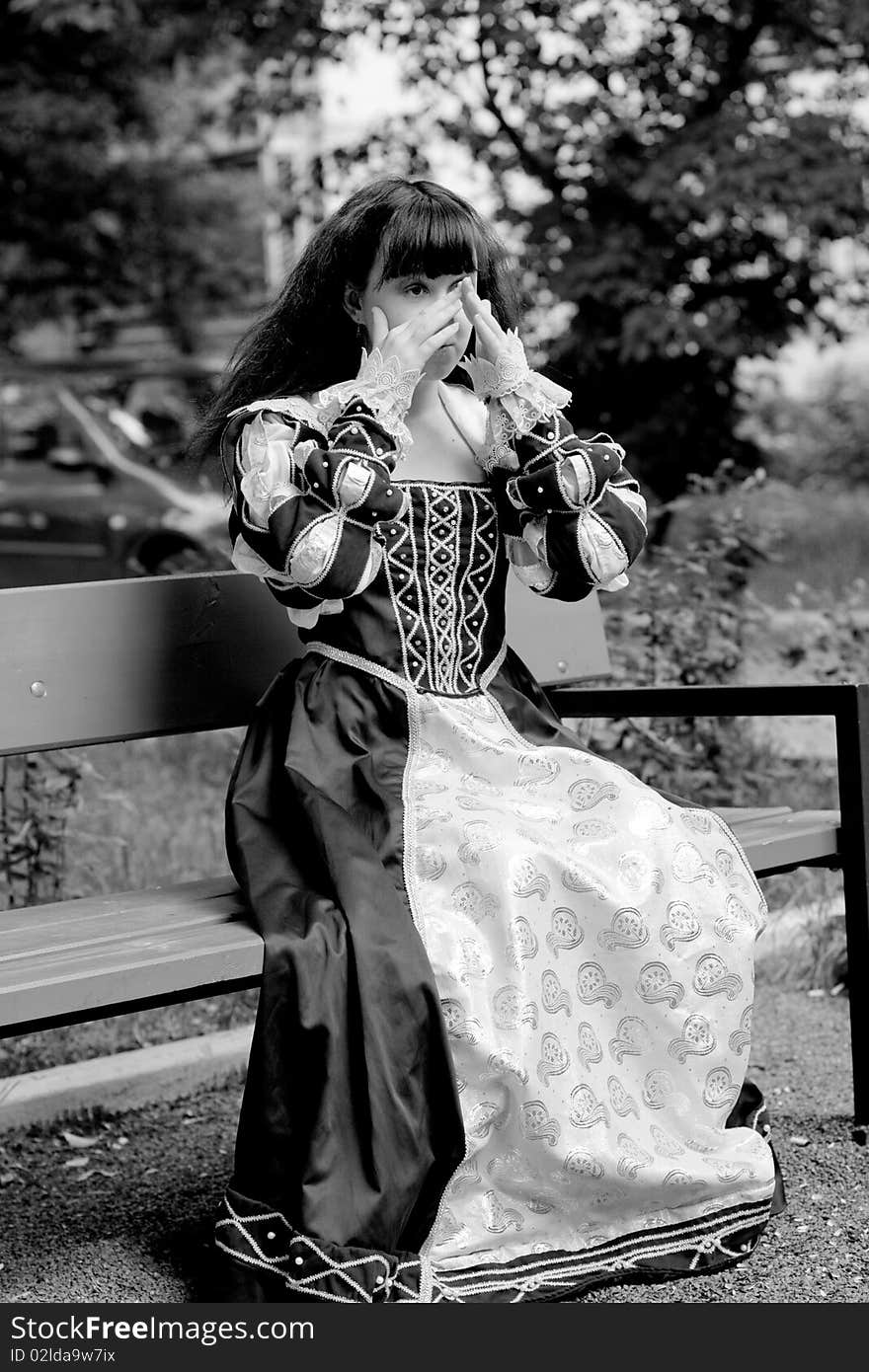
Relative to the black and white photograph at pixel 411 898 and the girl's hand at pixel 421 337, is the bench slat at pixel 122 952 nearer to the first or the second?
the black and white photograph at pixel 411 898

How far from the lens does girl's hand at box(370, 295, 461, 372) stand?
260 centimetres

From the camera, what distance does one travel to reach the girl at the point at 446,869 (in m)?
2.24

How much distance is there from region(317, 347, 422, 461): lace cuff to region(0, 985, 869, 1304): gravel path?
4.08 ft

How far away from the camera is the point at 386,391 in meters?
2.61

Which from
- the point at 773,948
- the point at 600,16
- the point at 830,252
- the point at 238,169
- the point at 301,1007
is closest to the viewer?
the point at 301,1007

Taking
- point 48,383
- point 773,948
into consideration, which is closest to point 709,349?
point 773,948

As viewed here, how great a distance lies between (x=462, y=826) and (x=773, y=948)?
72.2 inches

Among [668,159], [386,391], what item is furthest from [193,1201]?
[668,159]

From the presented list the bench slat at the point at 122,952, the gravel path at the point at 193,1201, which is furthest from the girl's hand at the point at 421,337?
the gravel path at the point at 193,1201

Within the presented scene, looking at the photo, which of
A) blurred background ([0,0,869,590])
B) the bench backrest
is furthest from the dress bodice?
blurred background ([0,0,869,590])

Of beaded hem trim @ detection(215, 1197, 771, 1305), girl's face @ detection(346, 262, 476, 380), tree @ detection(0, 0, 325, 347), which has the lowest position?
beaded hem trim @ detection(215, 1197, 771, 1305)

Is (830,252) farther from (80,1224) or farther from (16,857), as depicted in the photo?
(80,1224)

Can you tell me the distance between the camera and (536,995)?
2.34 m

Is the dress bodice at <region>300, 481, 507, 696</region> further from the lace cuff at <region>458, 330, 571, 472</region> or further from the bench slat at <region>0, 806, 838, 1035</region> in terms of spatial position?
the bench slat at <region>0, 806, 838, 1035</region>
